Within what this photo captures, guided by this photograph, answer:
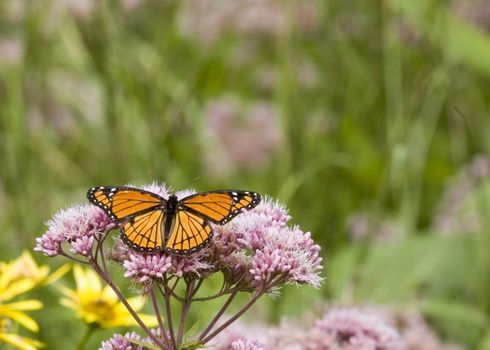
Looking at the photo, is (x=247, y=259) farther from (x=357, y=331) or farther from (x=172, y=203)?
(x=357, y=331)

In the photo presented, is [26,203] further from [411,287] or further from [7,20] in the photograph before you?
[7,20]

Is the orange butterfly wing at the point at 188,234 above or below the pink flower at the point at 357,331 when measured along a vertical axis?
below

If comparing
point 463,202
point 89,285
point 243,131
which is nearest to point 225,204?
point 89,285

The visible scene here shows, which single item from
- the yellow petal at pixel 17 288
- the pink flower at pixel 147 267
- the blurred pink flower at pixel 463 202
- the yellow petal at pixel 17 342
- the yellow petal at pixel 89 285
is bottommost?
the pink flower at pixel 147 267

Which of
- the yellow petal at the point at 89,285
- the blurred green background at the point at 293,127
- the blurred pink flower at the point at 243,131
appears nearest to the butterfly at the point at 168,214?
the yellow petal at the point at 89,285

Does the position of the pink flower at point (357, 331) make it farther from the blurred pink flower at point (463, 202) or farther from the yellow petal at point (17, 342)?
the blurred pink flower at point (463, 202)

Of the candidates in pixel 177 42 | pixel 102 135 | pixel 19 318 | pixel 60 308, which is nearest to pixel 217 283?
pixel 60 308

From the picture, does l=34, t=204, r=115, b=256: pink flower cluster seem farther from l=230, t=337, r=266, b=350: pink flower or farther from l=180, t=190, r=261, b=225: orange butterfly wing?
l=230, t=337, r=266, b=350: pink flower
